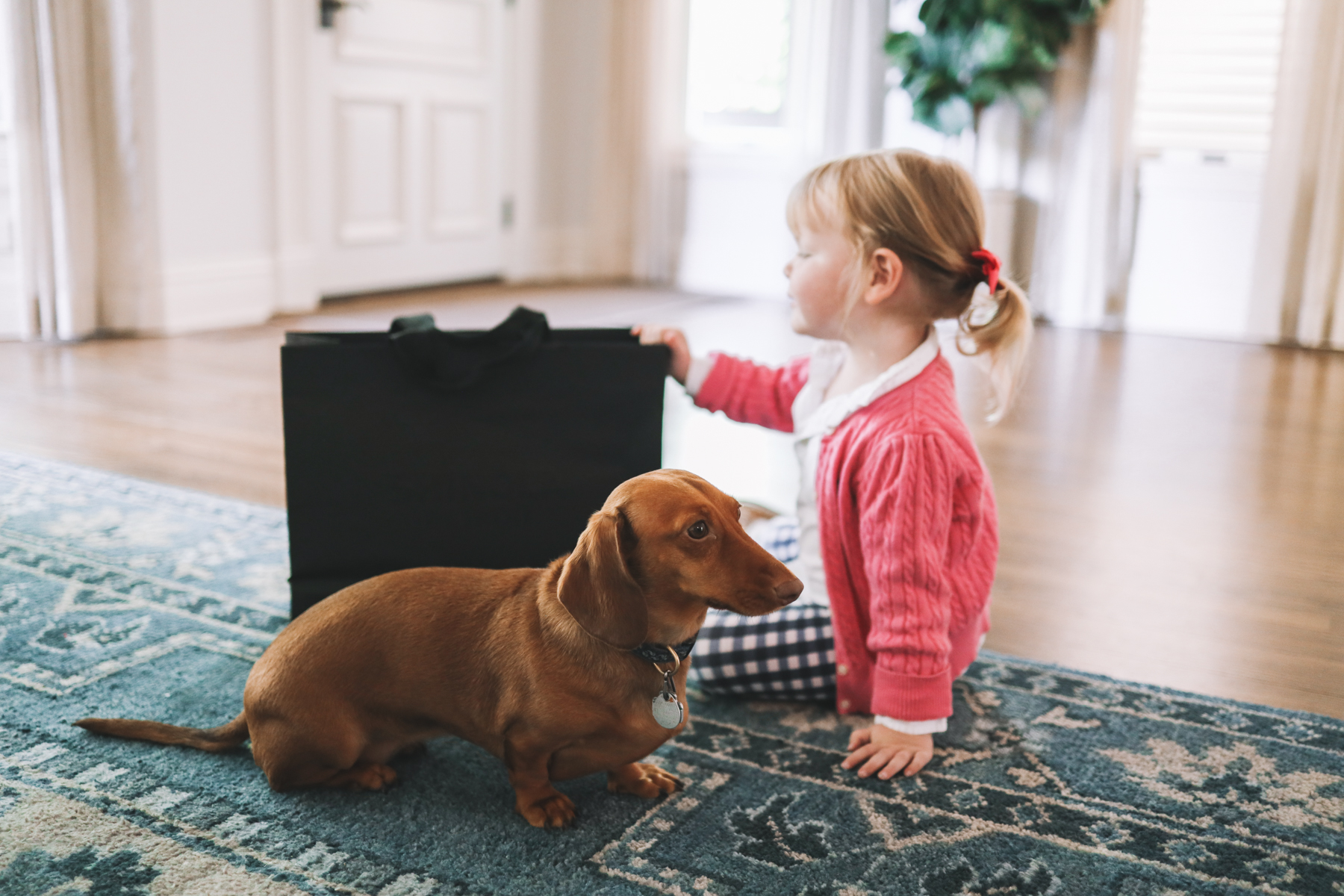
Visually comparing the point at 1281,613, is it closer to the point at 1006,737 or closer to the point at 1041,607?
the point at 1041,607

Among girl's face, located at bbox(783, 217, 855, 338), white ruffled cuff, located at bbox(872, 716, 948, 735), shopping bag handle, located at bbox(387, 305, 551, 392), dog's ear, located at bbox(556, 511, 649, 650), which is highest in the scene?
girl's face, located at bbox(783, 217, 855, 338)

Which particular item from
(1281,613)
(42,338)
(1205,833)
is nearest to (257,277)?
(42,338)

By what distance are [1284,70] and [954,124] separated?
117 cm

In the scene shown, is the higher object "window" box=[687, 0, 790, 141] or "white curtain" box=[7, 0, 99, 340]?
"window" box=[687, 0, 790, 141]

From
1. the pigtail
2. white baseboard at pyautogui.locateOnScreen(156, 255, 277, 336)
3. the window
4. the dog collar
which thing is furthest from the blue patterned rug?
the window

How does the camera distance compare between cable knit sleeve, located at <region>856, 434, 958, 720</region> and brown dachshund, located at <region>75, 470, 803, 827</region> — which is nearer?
brown dachshund, located at <region>75, 470, 803, 827</region>

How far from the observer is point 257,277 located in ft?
13.4

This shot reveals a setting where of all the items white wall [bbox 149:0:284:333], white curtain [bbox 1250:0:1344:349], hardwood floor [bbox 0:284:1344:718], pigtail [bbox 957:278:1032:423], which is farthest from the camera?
white curtain [bbox 1250:0:1344:349]

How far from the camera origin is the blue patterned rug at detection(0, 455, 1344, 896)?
3.18 feet

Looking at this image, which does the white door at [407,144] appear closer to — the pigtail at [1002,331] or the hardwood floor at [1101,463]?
the hardwood floor at [1101,463]

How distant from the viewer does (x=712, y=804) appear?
43.3 inches

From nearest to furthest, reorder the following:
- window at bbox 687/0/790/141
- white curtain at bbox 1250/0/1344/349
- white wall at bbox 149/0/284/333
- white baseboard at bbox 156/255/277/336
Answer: white wall at bbox 149/0/284/333
white baseboard at bbox 156/255/277/336
white curtain at bbox 1250/0/1344/349
window at bbox 687/0/790/141

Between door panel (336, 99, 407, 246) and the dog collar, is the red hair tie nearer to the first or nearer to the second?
→ the dog collar

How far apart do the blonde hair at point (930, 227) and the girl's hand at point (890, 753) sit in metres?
0.40
